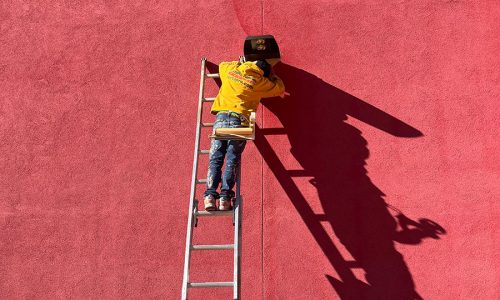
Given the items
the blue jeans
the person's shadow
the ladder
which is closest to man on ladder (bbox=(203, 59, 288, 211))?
the blue jeans

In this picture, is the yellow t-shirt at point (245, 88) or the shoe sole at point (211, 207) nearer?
the shoe sole at point (211, 207)

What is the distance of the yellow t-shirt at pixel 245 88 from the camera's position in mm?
4289

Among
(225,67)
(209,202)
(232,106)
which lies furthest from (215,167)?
(225,67)

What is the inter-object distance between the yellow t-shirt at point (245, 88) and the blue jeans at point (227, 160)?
12 centimetres

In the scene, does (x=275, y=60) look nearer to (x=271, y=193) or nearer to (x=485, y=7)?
(x=271, y=193)

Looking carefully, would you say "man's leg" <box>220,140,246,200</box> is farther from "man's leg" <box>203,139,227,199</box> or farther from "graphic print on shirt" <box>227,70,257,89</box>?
"graphic print on shirt" <box>227,70,257,89</box>

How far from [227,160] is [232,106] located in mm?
478

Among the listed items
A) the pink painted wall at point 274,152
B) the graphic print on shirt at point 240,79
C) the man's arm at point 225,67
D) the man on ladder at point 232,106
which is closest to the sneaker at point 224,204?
the man on ladder at point 232,106

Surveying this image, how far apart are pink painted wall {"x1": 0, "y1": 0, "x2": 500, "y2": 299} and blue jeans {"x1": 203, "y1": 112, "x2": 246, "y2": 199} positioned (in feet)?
1.69

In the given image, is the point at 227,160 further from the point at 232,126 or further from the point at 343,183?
the point at 343,183

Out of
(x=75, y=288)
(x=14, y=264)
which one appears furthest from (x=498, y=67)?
(x=14, y=264)

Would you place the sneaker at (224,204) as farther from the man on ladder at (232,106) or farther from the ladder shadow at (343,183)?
the ladder shadow at (343,183)

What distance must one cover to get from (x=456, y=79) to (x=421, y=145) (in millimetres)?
672

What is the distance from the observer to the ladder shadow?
4312 mm
